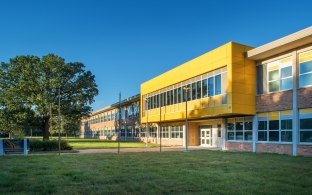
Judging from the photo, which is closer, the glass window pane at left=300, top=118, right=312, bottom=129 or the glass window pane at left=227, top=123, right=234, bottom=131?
the glass window pane at left=300, top=118, right=312, bottom=129

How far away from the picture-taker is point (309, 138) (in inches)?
742

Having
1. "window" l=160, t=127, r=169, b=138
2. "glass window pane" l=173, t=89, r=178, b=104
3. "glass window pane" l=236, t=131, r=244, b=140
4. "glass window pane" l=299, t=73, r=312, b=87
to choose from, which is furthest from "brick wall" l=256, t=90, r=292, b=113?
"window" l=160, t=127, r=169, b=138

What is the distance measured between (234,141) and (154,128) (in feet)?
63.8

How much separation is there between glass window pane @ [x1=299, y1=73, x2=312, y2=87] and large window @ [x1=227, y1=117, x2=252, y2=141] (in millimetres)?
5536

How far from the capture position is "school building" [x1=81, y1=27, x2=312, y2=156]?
19.4 m

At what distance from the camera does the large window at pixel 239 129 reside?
24109mm

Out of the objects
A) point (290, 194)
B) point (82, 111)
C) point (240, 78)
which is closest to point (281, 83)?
point (240, 78)

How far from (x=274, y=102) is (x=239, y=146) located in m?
5.15

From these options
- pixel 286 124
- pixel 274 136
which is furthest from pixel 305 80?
pixel 274 136

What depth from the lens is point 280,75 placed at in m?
21.2

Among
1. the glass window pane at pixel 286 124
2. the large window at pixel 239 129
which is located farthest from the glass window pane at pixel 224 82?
the glass window pane at pixel 286 124

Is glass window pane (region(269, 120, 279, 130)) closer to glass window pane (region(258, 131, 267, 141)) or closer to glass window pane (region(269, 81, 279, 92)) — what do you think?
glass window pane (region(258, 131, 267, 141))

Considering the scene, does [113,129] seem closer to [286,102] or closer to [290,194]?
[286,102]

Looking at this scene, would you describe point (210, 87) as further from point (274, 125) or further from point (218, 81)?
point (274, 125)
